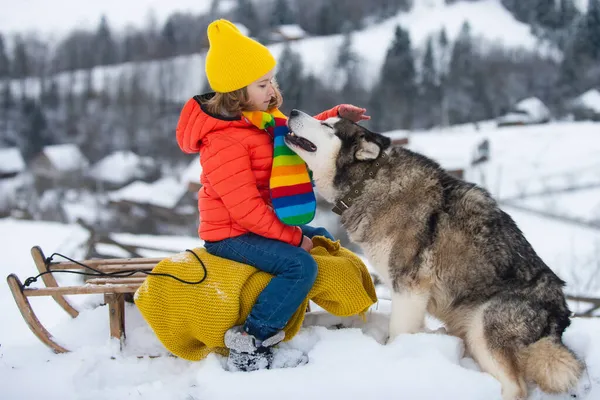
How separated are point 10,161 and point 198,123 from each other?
45.4m

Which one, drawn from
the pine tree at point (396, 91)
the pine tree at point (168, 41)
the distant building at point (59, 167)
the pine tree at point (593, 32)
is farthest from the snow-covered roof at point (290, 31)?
the pine tree at point (593, 32)

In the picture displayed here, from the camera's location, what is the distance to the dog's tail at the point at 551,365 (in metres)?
2.90

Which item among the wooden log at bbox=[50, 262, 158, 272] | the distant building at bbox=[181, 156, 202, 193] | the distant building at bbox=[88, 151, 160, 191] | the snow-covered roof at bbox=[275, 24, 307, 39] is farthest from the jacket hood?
the snow-covered roof at bbox=[275, 24, 307, 39]

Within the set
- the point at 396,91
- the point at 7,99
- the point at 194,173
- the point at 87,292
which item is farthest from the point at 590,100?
the point at 7,99

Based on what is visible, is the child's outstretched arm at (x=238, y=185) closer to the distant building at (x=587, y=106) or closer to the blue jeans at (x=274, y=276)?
the blue jeans at (x=274, y=276)

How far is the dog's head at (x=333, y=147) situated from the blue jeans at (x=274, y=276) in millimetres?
607

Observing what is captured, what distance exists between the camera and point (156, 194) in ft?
109

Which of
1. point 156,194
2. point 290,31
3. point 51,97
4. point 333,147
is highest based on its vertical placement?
point 333,147

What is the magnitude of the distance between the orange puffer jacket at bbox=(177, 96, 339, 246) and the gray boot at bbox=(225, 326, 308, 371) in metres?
0.68

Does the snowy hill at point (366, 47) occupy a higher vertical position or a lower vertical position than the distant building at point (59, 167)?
higher

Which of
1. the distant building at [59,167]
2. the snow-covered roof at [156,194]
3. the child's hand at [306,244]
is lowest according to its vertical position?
the distant building at [59,167]

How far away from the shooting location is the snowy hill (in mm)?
48469

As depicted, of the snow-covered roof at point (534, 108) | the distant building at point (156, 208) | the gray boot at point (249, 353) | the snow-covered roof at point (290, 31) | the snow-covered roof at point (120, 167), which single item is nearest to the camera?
the gray boot at point (249, 353)

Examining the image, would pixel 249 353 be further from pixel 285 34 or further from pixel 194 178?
pixel 285 34
